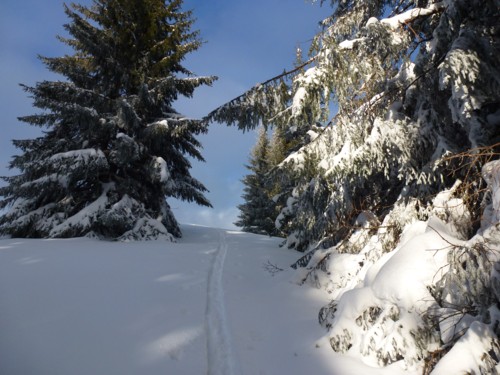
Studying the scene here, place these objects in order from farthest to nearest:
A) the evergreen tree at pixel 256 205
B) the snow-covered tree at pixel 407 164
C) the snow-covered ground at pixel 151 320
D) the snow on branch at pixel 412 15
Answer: the evergreen tree at pixel 256 205
the snow on branch at pixel 412 15
the snow-covered ground at pixel 151 320
the snow-covered tree at pixel 407 164

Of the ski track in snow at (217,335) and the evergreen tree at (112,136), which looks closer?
the ski track in snow at (217,335)

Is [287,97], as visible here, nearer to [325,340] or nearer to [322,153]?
[322,153]

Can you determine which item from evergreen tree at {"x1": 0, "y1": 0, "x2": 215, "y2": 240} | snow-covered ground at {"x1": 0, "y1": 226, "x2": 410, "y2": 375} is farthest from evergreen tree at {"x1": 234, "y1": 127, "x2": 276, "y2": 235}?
snow-covered ground at {"x1": 0, "y1": 226, "x2": 410, "y2": 375}

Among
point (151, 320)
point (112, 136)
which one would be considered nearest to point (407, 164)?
point (151, 320)

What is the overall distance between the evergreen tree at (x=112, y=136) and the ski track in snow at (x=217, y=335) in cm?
558

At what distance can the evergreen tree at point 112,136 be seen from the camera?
1067cm

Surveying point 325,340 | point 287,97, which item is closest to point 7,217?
point 287,97

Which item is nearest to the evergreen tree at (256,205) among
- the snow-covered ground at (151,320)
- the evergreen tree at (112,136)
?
the evergreen tree at (112,136)

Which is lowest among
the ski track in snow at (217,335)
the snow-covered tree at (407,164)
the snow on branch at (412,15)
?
the ski track in snow at (217,335)

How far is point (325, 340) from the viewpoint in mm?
3994

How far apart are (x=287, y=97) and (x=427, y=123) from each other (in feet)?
8.15

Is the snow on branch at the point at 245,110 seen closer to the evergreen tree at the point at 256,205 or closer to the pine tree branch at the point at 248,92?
the pine tree branch at the point at 248,92

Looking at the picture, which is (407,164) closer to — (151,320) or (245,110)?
(245,110)

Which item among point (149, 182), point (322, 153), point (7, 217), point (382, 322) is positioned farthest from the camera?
point (149, 182)
